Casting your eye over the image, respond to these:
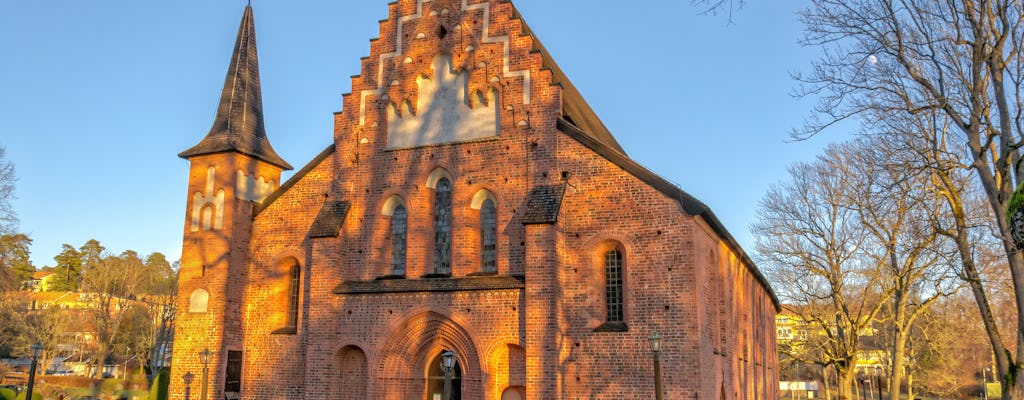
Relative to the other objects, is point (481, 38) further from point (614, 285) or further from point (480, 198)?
point (614, 285)

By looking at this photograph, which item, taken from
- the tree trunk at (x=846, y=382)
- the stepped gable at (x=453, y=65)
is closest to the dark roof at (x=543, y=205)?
the stepped gable at (x=453, y=65)

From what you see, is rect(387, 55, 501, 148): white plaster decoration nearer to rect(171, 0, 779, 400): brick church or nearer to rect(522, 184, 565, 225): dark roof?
rect(171, 0, 779, 400): brick church

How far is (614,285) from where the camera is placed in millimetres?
18297

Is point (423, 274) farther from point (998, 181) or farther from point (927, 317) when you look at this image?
point (927, 317)

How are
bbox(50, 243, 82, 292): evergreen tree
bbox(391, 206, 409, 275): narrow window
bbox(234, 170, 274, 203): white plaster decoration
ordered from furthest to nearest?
bbox(50, 243, 82, 292): evergreen tree, bbox(234, 170, 274, 203): white plaster decoration, bbox(391, 206, 409, 275): narrow window

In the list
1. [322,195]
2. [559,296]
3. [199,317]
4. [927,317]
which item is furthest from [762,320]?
[199,317]

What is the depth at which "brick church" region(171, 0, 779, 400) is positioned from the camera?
17.7 metres

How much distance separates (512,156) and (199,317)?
9.52 m

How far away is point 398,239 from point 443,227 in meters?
1.28

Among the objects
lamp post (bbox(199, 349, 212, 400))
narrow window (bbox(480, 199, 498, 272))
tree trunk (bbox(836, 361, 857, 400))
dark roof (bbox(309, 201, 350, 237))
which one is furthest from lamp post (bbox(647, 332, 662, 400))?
tree trunk (bbox(836, 361, 857, 400))

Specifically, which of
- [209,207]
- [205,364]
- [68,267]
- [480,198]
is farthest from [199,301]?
→ [68,267]

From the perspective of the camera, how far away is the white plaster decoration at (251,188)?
22.1 metres

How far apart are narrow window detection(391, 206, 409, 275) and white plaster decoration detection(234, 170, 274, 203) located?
4517mm

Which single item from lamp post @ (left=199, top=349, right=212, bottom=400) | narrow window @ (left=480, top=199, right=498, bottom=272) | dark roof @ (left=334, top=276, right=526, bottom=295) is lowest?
lamp post @ (left=199, top=349, right=212, bottom=400)
